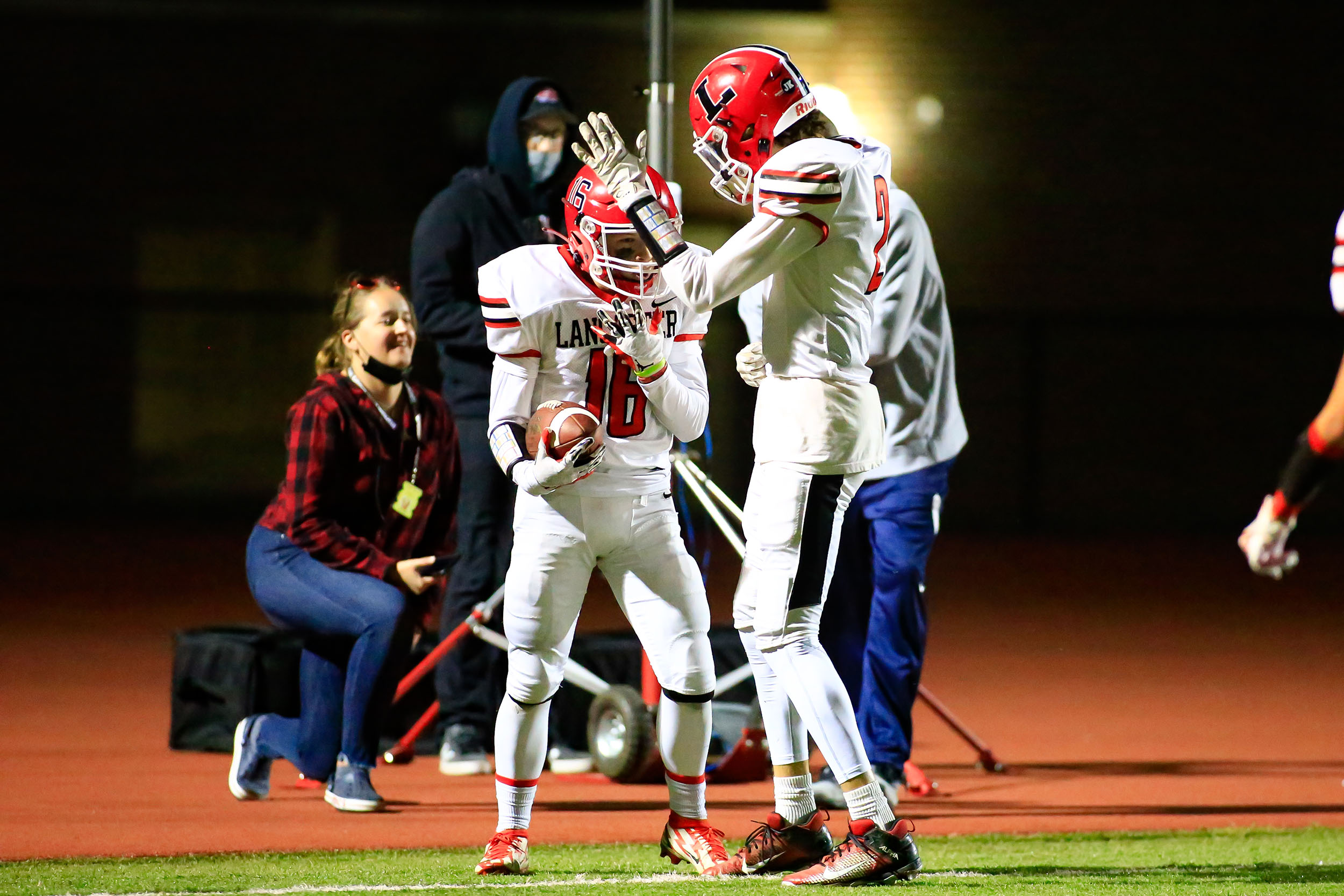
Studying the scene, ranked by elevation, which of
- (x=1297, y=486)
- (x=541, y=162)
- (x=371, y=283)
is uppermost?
(x=541, y=162)

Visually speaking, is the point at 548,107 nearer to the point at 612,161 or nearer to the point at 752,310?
the point at 752,310

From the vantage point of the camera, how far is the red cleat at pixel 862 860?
14.0ft

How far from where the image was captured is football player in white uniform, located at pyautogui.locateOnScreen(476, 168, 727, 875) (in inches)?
179

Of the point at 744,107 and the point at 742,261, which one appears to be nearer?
the point at 742,261

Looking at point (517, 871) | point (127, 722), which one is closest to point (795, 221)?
point (517, 871)

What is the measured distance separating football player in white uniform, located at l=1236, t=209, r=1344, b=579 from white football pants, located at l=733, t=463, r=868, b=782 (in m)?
1.19

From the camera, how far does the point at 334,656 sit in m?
5.70

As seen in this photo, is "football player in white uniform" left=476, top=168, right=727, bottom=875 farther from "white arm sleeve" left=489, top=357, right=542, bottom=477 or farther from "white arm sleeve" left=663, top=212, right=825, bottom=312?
"white arm sleeve" left=663, top=212, right=825, bottom=312

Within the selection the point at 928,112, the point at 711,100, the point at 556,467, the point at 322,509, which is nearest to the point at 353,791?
the point at 322,509

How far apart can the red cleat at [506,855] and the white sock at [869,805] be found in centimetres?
89

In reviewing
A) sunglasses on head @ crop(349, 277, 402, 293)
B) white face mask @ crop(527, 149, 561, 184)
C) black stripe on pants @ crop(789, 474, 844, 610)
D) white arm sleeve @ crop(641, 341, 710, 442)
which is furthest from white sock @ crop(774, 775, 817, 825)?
white face mask @ crop(527, 149, 561, 184)

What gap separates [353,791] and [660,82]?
8.76 ft

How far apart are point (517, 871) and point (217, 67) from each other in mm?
12537

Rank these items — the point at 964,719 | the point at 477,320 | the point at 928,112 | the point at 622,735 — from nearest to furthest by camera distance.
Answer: the point at 622,735, the point at 477,320, the point at 964,719, the point at 928,112
